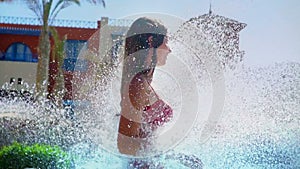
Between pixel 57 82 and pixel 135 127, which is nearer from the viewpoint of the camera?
pixel 135 127

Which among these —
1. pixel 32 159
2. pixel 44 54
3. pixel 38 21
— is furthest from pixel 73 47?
pixel 32 159

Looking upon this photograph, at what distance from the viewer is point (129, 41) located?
48.2 inches

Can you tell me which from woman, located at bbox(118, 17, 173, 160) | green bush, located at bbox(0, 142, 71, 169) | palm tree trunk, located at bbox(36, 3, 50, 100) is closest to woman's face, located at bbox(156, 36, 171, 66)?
woman, located at bbox(118, 17, 173, 160)

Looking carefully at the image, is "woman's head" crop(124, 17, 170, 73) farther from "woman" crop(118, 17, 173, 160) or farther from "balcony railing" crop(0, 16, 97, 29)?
"balcony railing" crop(0, 16, 97, 29)

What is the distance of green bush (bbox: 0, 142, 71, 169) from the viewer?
2.11 m

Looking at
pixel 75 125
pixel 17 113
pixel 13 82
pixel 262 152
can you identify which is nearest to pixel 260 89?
pixel 262 152

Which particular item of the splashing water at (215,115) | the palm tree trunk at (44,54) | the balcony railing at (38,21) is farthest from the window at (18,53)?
the splashing water at (215,115)

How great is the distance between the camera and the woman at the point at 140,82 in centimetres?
120

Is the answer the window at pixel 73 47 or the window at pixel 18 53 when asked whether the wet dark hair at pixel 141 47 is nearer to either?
the window at pixel 73 47

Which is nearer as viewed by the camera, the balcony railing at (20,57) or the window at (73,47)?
the window at (73,47)

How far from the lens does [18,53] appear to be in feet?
16.1

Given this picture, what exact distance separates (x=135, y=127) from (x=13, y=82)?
11.5ft

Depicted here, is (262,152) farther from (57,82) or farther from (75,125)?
(57,82)

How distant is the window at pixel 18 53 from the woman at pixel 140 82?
12.6 ft
